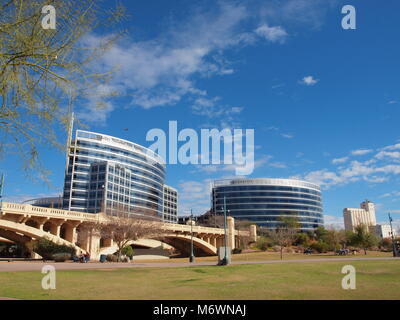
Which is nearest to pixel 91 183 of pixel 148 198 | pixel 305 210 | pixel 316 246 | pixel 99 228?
pixel 148 198

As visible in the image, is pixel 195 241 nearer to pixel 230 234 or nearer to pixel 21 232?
pixel 230 234

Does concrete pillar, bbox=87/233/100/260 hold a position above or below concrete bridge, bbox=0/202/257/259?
below

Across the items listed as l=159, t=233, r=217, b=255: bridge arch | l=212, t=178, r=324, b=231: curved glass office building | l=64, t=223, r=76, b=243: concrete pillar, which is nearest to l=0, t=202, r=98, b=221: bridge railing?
l=64, t=223, r=76, b=243: concrete pillar

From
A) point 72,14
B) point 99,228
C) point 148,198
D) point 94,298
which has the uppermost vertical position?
point 148,198

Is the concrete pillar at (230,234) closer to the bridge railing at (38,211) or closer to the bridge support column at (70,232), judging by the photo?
the bridge railing at (38,211)

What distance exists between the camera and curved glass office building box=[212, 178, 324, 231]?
126 meters

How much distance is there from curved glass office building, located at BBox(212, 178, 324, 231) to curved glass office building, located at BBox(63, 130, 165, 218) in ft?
98.1

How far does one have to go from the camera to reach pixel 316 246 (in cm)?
6406

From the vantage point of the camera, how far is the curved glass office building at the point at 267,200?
126 meters

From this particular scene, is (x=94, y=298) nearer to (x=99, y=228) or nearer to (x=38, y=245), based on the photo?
(x=38, y=245)

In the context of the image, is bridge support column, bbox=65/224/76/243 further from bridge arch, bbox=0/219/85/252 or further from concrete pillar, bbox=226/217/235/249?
concrete pillar, bbox=226/217/235/249

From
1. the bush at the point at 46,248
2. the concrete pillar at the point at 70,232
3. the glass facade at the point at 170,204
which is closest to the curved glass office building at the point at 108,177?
the glass facade at the point at 170,204

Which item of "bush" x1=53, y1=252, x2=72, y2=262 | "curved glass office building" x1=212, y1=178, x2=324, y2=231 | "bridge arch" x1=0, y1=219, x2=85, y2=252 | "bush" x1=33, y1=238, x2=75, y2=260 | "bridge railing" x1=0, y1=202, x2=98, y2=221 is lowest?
"bush" x1=53, y1=252, x2=72, y2=262
